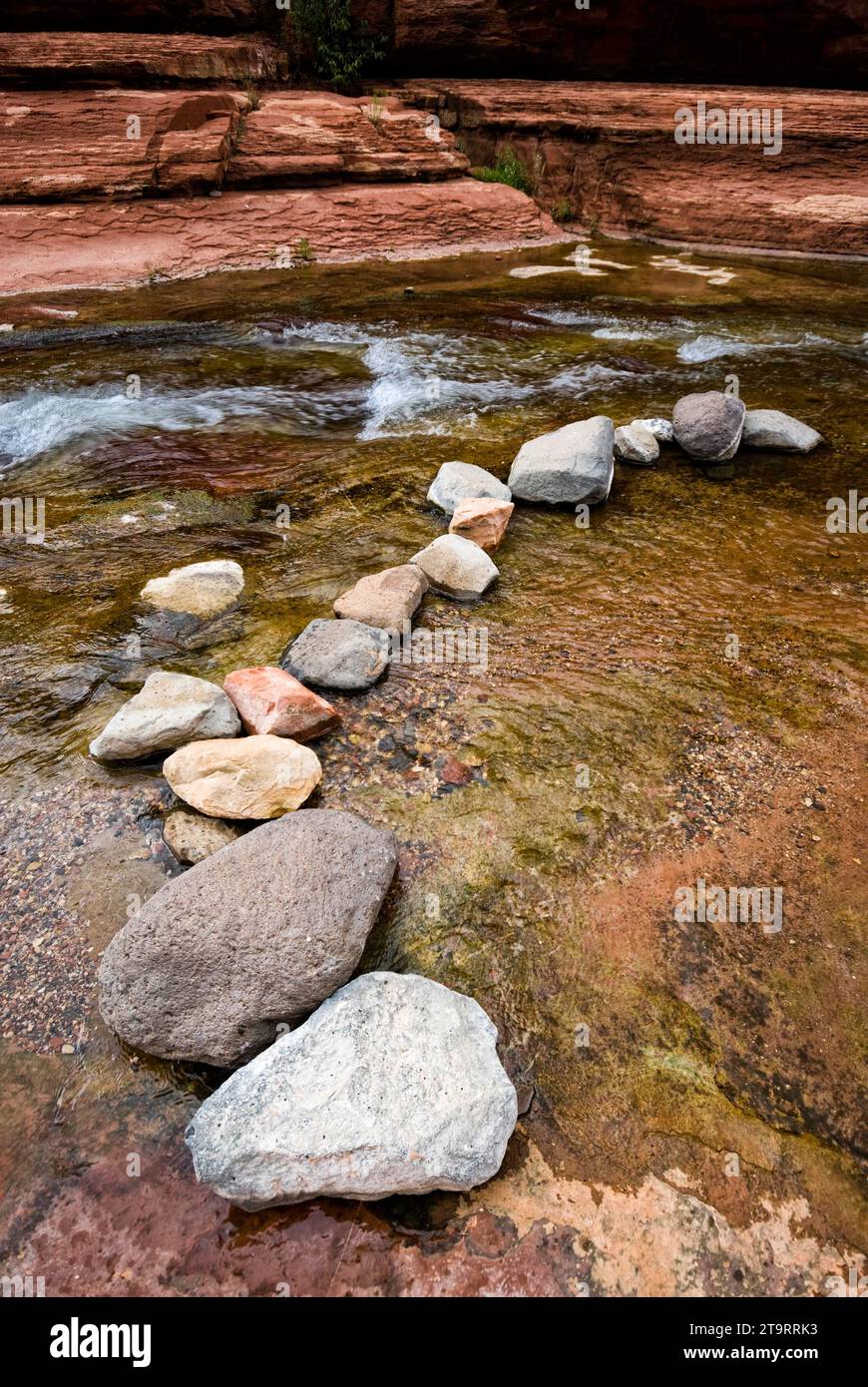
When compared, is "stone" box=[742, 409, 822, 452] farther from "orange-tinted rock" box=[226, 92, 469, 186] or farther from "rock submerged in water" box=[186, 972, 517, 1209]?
"orange-tinted rock" box=[226, 92, 469, 186]

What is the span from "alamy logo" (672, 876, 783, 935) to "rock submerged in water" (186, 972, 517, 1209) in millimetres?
701

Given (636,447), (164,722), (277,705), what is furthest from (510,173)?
(164,722)

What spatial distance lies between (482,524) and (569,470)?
68 centimetres

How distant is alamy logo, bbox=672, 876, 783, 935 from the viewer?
209cm

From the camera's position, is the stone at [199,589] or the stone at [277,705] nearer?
the stone at [277,705]

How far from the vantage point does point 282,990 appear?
180 centimetres

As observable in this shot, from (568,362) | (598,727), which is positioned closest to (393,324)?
(568,362)

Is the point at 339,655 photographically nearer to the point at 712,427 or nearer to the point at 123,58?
the point at 712,427

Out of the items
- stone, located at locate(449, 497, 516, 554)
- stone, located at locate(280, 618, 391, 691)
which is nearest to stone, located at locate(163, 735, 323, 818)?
stone, located at locate(280, 618, 391, 691)

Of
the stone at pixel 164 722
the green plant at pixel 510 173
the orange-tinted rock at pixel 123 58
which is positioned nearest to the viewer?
the stone at pixel 164 722

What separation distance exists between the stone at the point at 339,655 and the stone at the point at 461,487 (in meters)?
1.27

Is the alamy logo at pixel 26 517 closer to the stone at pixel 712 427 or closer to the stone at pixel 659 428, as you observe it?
the stone at pixel 659 428

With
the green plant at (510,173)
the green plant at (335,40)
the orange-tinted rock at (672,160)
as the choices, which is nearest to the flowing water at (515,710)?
the orange-tinted rock at (672,160)

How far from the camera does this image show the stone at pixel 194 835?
7.21 feet
